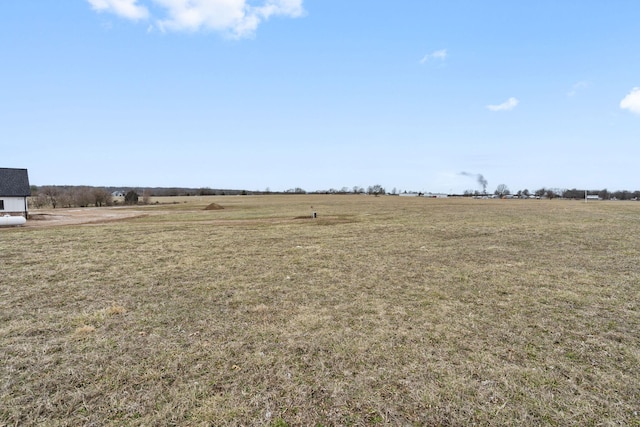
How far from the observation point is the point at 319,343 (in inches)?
178

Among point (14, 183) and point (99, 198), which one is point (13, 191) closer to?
point (14, 183)

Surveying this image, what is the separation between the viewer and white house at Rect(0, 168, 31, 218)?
27.7 m

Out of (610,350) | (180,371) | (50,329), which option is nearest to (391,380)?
(180,371)

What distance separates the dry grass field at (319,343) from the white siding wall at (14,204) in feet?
85.0

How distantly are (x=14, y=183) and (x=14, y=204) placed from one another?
201 centimetres

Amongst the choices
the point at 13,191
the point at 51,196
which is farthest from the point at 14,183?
the point at 51,196

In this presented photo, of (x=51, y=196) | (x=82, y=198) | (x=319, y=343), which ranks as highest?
(x=51, y=196)

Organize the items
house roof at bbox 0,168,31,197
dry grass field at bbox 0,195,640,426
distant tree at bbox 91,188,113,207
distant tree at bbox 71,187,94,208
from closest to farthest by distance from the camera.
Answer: dry grass field at bbox 0,195,640,426 < house roof at bbox 0,168,31,197 < distant tree at bbox 71,187,94,208 < distant tree at bbox 91,188,113,207

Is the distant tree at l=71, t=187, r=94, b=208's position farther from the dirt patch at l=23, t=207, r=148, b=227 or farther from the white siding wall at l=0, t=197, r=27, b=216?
the white siding wall at l=0, t=197, r=27, b=216

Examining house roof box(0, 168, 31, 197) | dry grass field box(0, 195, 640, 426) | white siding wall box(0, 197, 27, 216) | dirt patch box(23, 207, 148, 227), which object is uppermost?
house roof box(0, 168, 31, 197)

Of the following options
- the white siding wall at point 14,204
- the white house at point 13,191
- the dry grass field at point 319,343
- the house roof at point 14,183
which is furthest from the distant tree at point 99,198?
the dry grass field at point 319,343

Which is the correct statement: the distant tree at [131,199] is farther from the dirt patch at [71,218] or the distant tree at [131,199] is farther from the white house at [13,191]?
the white house at [13,191]

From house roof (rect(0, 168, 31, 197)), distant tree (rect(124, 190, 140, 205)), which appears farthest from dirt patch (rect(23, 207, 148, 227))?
distant tree (rect(124, 190, 140, 205))

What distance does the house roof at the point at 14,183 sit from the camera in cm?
2792
